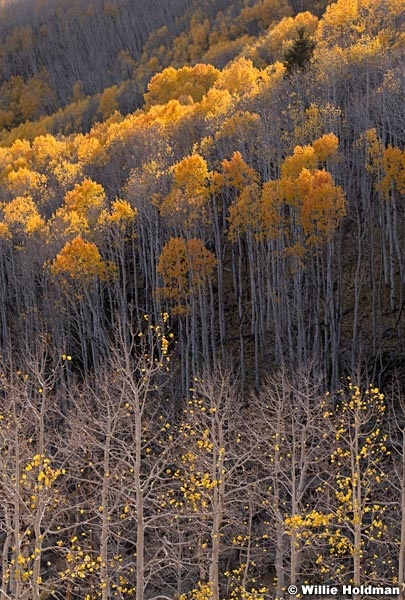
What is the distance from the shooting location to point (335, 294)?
47.2 metres

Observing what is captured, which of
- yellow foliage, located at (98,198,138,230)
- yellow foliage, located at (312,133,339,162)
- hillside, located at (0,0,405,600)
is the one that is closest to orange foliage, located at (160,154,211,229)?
hillside, located at (0,0,405,600)

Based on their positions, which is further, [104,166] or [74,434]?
[104,166]

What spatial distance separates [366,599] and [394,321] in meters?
19.6

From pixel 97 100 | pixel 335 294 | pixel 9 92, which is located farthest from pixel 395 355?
pixel 9 92

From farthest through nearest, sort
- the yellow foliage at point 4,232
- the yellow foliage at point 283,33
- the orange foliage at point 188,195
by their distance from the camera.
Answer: the yellow foliage at point 283,33
the yellow foliage at point 4,232
the orange foliage at point 188,195

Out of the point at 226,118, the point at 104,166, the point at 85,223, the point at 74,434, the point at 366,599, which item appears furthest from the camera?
the point at 104,166

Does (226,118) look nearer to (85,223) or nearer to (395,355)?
(85,223)

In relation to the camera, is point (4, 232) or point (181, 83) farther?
point (181, 83)

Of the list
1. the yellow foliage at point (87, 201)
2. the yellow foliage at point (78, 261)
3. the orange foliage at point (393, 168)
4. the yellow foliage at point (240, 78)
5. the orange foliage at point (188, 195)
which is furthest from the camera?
the yellow foliage at point (240, 78)

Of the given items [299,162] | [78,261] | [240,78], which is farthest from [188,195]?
[240,78]

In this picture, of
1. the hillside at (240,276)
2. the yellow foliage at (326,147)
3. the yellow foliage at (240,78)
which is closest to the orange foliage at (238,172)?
the hillside at (240,276)

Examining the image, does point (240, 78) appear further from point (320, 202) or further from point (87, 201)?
point (320, 202)

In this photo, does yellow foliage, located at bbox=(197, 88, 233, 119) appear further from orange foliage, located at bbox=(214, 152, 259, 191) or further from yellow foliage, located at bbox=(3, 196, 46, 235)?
yellow foliage, located at bbox=(3, 196, 46, 235)

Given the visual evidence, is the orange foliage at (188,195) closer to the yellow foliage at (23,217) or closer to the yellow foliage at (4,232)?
the yellow foliage at (23,217)
